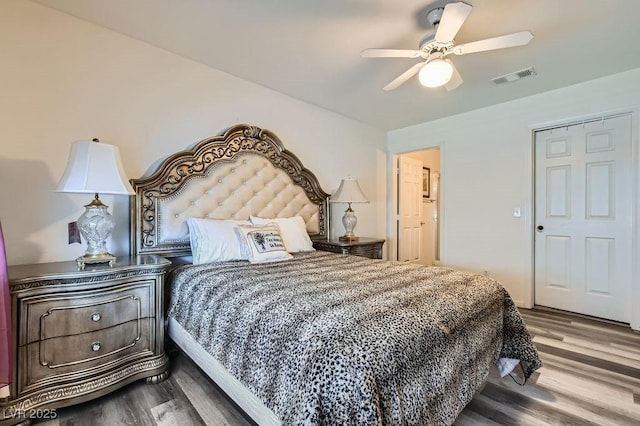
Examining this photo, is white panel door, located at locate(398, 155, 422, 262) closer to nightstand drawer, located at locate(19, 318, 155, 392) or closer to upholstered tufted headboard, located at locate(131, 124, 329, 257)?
upholstered tufted headboard, located at locate(131, 124, 329, 257)

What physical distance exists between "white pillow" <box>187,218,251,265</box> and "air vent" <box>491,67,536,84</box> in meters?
2.97

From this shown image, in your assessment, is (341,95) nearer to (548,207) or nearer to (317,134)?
(317,134)

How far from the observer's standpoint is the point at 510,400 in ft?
5.83

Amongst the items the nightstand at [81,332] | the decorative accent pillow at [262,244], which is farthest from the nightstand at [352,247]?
the nightstand at [81,332]

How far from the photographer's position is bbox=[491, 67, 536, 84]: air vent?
2809 mm

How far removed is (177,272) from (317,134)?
2.40m

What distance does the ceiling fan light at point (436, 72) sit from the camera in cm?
201

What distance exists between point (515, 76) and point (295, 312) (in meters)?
3.14

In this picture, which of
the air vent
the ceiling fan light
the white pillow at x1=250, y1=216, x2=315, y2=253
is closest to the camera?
the ceiling fan light

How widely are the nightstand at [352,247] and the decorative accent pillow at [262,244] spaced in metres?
0.84

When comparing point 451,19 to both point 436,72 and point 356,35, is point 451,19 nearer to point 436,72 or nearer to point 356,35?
point 436,72

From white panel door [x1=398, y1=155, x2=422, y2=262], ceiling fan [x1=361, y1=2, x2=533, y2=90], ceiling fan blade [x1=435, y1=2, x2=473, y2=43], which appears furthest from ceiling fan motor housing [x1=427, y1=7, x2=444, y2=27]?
white panel door [x1=398, y1=155, x2=422, y2=262]

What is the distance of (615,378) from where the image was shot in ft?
6.61

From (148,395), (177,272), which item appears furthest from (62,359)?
(177,272)
